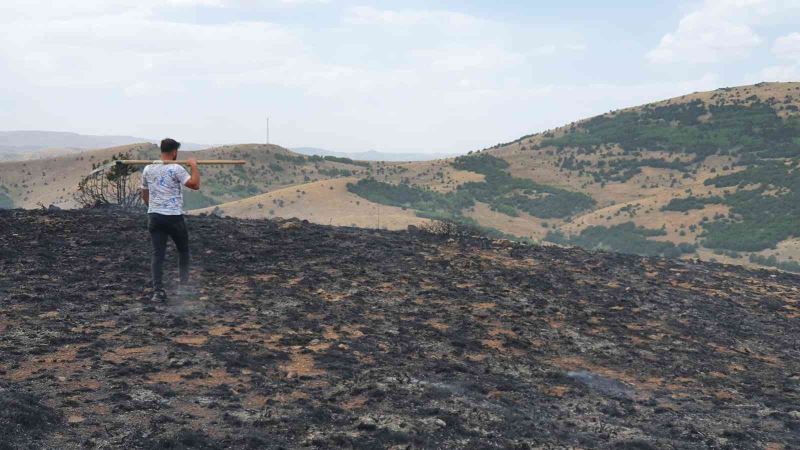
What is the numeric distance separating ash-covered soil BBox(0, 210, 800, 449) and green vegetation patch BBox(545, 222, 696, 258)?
30.5m

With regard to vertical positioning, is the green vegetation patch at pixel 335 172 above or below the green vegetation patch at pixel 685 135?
below

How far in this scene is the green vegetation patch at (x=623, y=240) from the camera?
41.9m

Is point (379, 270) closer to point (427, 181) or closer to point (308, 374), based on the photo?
point (308, 374)

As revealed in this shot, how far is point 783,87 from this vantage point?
290ft

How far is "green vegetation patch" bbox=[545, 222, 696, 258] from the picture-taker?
137 ft

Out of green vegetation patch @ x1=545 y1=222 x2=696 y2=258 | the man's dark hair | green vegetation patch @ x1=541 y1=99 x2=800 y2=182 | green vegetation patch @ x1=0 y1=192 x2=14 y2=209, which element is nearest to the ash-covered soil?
the man's dark hair

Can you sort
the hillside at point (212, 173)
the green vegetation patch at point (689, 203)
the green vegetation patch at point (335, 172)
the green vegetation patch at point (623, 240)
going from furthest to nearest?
the green vegetation patch at point (335, 172)
the hillside at point (212, 173)
the green vegetation patch at point (689, 203)
the green vegetation patch at point (623, 240)

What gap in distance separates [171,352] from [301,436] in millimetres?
2149

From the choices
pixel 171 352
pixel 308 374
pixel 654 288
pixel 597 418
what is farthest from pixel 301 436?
pixel 654 288

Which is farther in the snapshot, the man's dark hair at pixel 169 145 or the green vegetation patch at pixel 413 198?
the green vegetation patch at pixel 413 198

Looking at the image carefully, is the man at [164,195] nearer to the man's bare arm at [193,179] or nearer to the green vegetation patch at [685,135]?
the man's bare arm at [193,179]

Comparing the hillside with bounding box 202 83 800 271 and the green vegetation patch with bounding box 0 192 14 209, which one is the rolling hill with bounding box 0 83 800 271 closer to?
the hillside with bounding box 202 83 800 271

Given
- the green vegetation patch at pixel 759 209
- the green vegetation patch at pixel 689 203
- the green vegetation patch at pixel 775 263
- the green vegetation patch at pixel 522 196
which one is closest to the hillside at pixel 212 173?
the green vegetation patch at pixel 522 196

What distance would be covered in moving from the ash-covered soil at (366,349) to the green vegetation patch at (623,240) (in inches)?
1202
